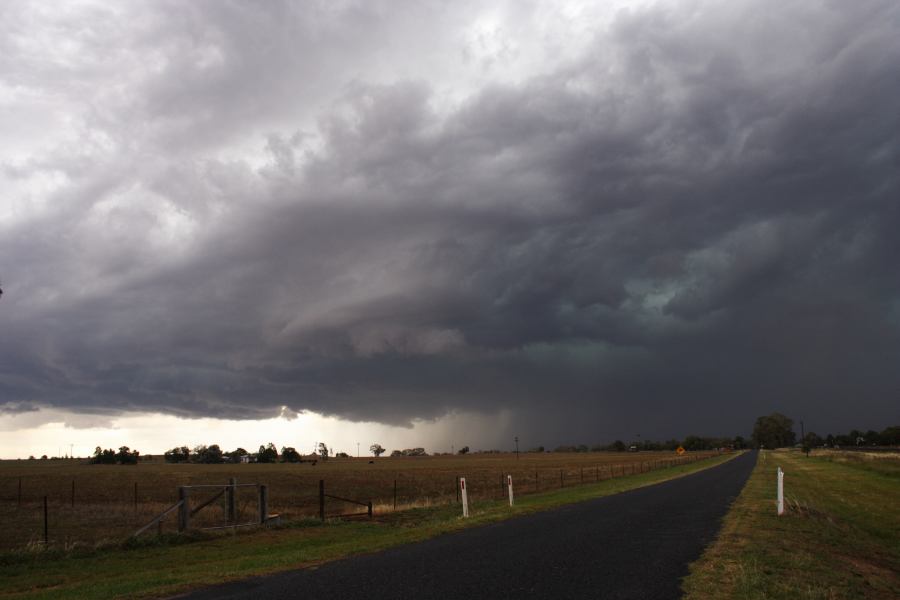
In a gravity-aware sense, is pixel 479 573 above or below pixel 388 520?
above

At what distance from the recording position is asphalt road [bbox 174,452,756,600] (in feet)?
33.3

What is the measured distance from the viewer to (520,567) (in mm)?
12211

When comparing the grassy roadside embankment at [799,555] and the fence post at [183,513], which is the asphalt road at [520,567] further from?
the fence post at [183,513]

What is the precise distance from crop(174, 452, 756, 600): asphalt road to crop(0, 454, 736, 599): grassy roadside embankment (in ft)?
3.54

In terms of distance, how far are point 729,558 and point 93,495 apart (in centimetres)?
5309

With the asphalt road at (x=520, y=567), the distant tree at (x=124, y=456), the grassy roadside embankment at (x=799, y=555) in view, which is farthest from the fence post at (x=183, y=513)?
the distant tree at (x=124, y=456)

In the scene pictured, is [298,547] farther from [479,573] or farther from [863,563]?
[863,563]

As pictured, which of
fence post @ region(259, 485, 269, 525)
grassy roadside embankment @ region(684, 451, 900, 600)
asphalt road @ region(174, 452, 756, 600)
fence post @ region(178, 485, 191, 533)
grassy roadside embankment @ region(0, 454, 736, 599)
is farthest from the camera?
fence post @ region(259, 485, 269, 525)

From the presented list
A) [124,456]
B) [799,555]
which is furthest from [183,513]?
[124,456]

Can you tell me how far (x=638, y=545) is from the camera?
14906 mm

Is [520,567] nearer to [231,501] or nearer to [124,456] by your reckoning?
[231,501]

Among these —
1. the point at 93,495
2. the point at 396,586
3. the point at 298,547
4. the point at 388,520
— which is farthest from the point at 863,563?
the point at 93,495

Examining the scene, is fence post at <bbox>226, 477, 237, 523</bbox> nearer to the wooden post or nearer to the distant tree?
the wooden post

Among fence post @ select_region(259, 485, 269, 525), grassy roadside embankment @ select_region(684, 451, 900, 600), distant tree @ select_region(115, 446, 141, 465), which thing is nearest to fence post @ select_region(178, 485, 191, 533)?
fence post @ select_region(259, 485, 269, 525)
